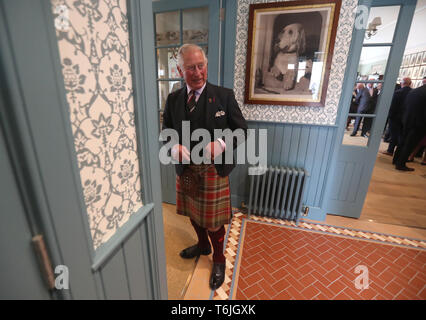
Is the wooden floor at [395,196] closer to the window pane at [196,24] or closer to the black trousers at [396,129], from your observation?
the black trousers at [396,129]

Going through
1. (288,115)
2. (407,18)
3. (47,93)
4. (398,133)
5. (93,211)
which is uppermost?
(407,18)

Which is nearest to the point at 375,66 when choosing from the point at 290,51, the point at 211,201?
the point at 290,51

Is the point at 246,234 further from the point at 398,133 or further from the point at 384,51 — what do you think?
the point at 398,133

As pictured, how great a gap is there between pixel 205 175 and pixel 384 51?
216cm

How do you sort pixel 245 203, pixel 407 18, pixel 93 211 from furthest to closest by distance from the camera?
pixel 245 203
pixel 407 18
pixel 93 211

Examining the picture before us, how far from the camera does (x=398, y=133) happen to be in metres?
4.19

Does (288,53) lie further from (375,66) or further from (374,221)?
(374,221)

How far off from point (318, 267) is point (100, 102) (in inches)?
79.4

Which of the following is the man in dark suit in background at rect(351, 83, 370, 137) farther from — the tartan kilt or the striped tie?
the striped tie

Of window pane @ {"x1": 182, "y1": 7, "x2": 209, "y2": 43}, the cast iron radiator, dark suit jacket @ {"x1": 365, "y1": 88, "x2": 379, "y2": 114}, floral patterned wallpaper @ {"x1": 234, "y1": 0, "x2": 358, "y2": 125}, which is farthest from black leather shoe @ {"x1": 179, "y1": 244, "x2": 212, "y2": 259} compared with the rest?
dark suit jacket @ {"x1": 365, "y1": 88, "x2": 379, "y2": 114}

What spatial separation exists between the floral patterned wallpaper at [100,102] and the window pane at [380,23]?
235 centimetres

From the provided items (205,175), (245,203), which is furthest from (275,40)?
(245,203)

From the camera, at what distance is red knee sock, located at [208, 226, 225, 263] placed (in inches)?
61.4

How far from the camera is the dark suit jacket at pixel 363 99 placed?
2324mm
